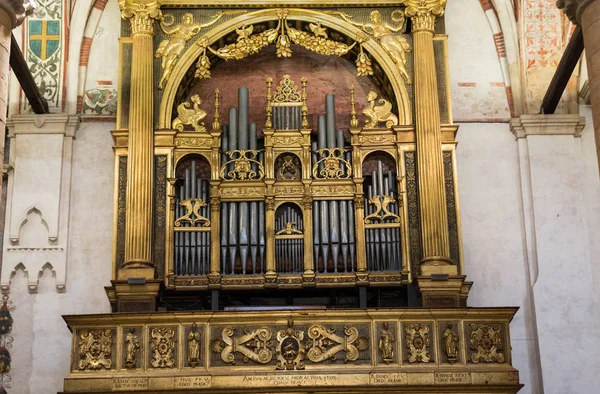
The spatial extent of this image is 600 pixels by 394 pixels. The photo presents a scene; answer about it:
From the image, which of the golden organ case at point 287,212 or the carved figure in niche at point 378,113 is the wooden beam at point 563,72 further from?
the carved figure in niche at point 378,113

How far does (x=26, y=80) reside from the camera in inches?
728

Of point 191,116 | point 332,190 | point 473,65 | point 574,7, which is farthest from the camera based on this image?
point 473,65

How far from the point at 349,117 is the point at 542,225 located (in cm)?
399

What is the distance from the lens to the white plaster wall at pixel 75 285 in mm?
18609

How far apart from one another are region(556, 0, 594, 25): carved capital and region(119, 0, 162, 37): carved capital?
25.3ft

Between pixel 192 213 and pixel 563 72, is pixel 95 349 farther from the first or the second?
pixel 563 72

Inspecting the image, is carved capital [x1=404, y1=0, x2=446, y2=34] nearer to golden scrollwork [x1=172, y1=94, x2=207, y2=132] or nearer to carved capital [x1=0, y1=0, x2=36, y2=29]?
golden scrollwork [x1=172, y1=94, x2=207, y2=132]

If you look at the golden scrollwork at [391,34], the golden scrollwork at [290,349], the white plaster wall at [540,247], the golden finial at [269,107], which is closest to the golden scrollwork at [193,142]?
the golden finial at [269,107]

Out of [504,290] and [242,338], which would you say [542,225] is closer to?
[504,290]

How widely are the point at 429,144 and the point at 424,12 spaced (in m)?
2.53

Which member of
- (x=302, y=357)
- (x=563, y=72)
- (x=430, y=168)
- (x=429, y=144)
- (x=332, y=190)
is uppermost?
(x=563, y=72)

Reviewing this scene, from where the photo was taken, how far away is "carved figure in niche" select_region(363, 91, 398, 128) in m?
19.2

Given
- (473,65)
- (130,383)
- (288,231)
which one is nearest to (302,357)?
(130,383)

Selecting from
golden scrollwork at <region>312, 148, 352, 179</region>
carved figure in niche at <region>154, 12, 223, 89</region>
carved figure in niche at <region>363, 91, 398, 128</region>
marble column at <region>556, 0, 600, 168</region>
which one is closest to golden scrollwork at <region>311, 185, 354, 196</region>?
golden scrollwork at <region>312, 148, 352, 179</region>
